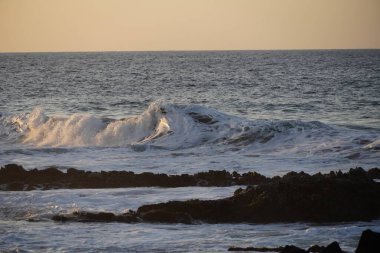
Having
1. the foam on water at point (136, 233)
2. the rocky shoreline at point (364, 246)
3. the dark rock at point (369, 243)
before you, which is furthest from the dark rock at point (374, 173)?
the dark rock at point (369, 243)

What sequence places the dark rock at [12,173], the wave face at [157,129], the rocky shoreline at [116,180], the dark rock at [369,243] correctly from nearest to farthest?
the dark rock at [369,243] → the rocky shoreline at [116,180] → the dark rock at [12,173] → the wave face at [157,129]

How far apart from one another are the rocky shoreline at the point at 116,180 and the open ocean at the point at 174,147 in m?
0.69

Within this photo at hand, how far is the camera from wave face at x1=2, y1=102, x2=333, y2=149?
27625 millimetres

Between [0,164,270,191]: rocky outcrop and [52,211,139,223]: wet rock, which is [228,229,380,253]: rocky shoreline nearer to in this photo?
[52,211,139,223]: wet rock

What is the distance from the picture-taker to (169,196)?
53.1 ft

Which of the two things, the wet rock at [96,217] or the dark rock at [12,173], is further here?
the dark rock at [12,173]

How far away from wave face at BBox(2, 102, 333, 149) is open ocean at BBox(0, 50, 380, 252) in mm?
46

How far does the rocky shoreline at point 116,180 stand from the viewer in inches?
694

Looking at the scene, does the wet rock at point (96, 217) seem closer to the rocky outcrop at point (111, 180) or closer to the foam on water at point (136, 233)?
the foam on water at point (136, 233)

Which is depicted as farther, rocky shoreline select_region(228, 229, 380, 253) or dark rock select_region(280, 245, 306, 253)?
dark rock select_region(280, 245, 306, 253)

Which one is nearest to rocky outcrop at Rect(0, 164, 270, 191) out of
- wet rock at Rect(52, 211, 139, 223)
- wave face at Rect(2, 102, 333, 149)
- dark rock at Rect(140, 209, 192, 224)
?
wet rock at Rect(52, 211, 139, 223)

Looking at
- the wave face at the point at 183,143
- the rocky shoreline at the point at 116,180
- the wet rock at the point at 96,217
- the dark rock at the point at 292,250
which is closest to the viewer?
the dark rock at the point at 292,250

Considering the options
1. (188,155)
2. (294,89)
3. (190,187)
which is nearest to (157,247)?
(190,187)

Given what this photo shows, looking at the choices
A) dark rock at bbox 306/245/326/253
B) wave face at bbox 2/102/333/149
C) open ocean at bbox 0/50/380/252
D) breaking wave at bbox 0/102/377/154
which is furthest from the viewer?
wave face at bbox 2/102/333/149
